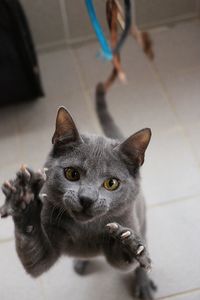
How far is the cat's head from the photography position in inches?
39.9

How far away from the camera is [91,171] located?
1.05m

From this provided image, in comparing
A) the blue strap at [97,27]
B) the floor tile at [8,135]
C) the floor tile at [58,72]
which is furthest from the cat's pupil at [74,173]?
the floor tile at [58,72]

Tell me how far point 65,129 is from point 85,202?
0.19 meters

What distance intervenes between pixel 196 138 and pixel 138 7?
0.73 meters

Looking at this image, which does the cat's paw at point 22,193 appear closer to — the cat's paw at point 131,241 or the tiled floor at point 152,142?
the cat's paw at point 131,241

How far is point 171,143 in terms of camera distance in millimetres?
1882

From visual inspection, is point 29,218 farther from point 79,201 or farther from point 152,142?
point 152,142

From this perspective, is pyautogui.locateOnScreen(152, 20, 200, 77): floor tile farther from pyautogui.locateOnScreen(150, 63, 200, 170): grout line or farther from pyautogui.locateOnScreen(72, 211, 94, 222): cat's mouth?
pyautogui.locateOnScreen(72, 211, 94, 222): cat's mouth

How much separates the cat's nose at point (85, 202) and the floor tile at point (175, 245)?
2.12 feet

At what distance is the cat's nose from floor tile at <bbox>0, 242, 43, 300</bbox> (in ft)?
2.09

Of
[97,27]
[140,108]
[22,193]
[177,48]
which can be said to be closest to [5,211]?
[22,193]

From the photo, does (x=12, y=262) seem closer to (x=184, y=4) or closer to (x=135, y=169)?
(x=135, y=169)

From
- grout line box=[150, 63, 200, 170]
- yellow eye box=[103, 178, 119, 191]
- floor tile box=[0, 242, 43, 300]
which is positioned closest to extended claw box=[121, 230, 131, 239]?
yellow eye box=[103, 178, 119, 191]

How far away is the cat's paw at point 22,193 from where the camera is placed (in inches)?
38.4
